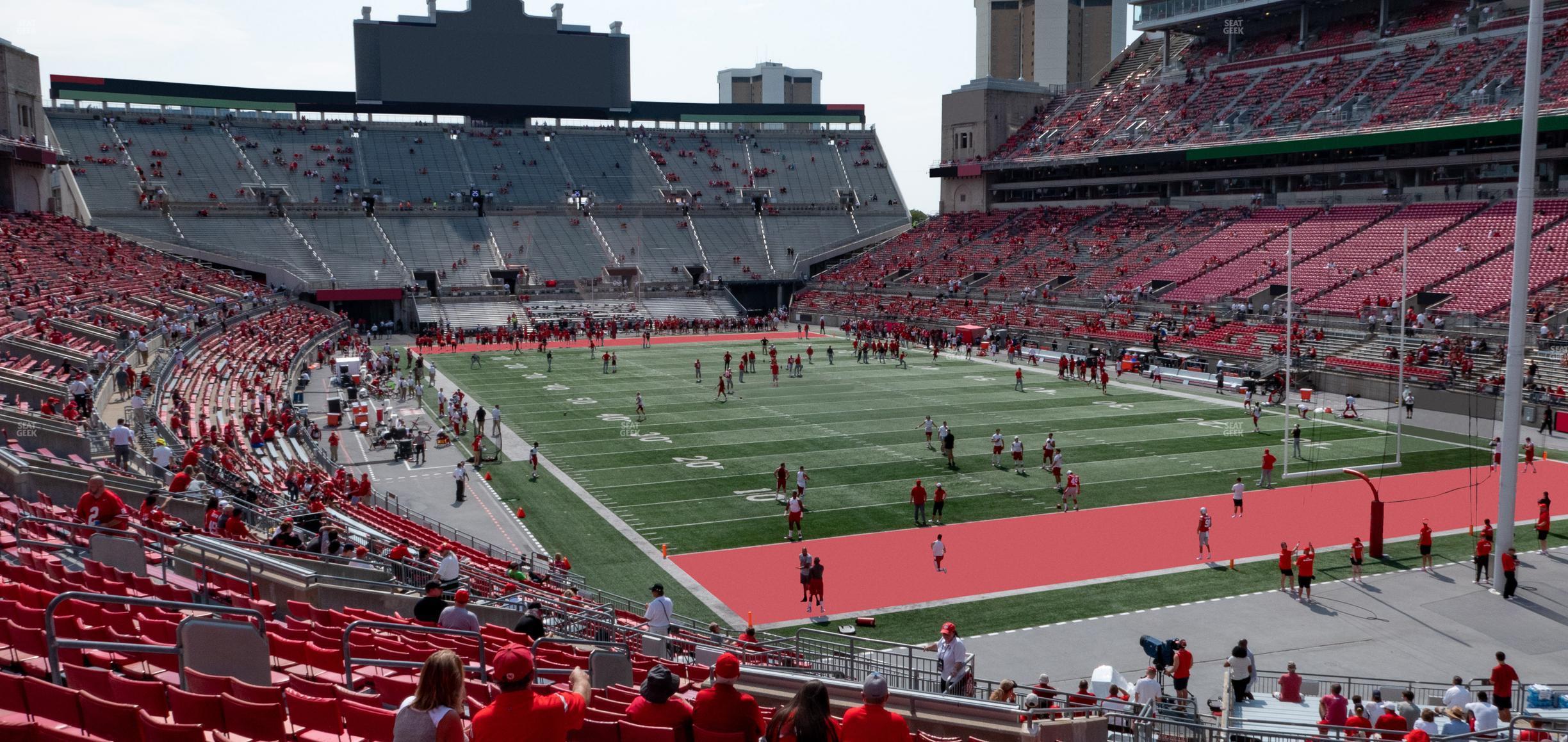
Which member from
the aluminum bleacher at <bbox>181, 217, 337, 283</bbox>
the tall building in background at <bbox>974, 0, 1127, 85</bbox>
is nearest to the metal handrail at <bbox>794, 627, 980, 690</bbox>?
the aluminum bleacher at <bbox>181, 217, 337, 283</bbox>

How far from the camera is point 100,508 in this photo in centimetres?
1051

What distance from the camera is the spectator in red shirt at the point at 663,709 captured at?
5.71 meters

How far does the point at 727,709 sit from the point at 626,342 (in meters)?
53.3

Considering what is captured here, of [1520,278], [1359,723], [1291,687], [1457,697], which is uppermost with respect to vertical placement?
[1520,278]

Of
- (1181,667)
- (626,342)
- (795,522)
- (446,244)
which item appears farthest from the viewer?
→ (446,244)

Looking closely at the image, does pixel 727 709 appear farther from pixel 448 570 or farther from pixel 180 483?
pixel 180 483

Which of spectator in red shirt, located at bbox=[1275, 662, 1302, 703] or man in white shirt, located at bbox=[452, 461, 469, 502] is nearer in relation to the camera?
spectator in red shirt, located at bbox=[1275, 662, 1302, 703]

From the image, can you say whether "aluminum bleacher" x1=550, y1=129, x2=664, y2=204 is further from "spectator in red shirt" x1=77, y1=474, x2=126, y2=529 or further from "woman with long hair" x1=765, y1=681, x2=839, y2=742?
"woman with long hair" x1=765, y1=681, x2=839, y2=742

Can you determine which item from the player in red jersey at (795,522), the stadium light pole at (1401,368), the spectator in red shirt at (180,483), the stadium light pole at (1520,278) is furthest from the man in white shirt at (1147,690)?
the stadium light pole at (1401,368)

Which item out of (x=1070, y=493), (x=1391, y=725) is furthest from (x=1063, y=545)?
(x=1391, y=725)

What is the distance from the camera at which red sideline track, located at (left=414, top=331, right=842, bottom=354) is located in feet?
180

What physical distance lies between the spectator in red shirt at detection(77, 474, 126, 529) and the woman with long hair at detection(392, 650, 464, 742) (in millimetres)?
6852

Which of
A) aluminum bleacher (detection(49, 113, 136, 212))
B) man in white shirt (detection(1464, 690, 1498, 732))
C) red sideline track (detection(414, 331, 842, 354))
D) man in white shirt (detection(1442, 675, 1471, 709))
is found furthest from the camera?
aluminum bleacher (detection(49, 113, 136, 212))

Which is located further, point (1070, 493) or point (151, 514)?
point (1070, 493)
